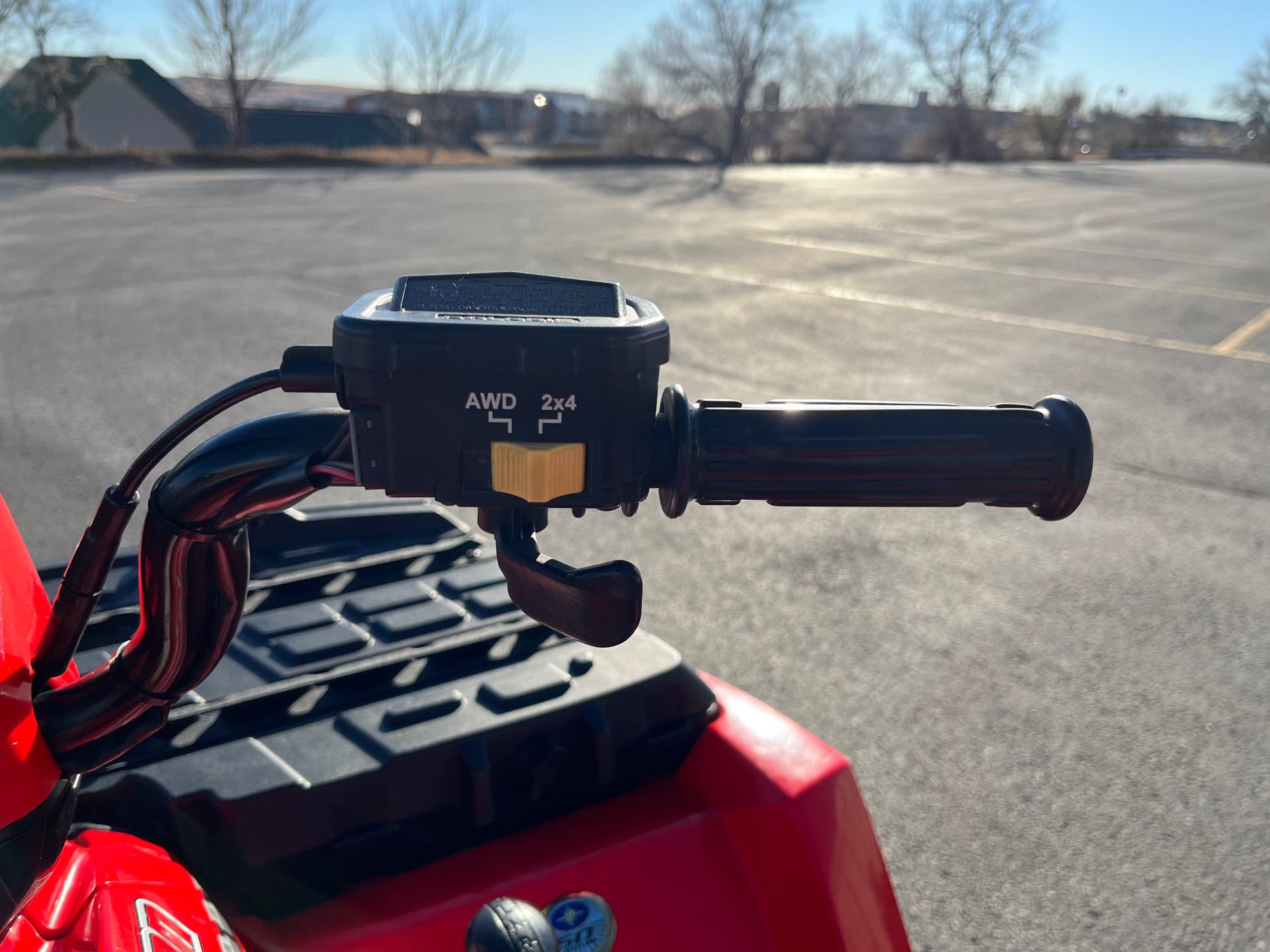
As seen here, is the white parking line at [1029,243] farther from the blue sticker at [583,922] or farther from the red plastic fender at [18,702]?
the red plastic fender at [18,702]

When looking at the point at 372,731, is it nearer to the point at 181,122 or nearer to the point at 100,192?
the point at 100,192

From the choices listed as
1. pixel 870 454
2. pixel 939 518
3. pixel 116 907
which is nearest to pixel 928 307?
pixel 939 518

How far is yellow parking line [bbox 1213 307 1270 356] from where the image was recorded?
332 inches

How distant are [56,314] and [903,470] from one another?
8289 millimetres

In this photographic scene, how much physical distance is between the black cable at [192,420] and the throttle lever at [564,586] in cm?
24

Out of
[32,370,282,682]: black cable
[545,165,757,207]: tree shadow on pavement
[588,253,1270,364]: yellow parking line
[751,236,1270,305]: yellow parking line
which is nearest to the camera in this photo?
[32,370,282,682]: black cable

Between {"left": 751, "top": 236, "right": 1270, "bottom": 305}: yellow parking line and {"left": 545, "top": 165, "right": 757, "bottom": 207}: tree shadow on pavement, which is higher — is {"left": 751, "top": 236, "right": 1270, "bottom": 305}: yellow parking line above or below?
below

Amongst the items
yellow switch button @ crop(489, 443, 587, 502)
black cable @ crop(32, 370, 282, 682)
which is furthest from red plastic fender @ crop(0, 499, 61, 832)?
yellow switch button @ crop(489, 443, 587, 502)

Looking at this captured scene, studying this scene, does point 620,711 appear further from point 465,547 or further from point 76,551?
point 76,551

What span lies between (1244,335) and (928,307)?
105 inches

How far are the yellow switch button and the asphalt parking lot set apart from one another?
A: 2013mm

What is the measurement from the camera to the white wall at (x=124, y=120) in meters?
41.2

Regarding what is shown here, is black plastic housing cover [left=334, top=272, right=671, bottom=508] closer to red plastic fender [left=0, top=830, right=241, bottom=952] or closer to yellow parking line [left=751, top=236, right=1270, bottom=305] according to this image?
red plastic fender [left=0, top=830, right=241, bottom=952]

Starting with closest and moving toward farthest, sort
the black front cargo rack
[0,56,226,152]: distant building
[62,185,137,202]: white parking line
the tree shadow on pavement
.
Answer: the black front cargo rack, [62,185,137,202]: white parking line, the tree shadow on pavement, [0,56,226,152]: distant building
